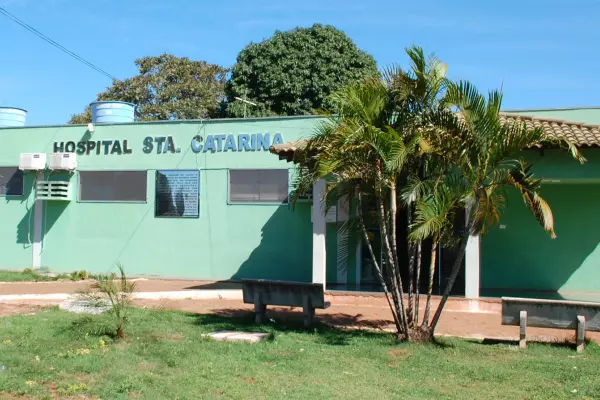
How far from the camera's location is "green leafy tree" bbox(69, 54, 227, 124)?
32625 millimetres

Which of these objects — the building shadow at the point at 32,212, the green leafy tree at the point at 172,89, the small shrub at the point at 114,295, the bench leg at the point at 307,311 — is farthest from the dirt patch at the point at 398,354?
the green leafy tree at the point at 172,89

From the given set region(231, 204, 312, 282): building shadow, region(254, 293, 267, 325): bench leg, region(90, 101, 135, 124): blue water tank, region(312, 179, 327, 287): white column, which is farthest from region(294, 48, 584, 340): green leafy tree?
Result: region(90, 101, 135, 124): blue water tank

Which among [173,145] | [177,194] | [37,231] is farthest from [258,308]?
[37,231]

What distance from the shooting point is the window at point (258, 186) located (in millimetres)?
16766

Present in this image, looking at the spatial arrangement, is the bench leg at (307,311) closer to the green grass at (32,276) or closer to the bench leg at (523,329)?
the bench leg at (523,329)

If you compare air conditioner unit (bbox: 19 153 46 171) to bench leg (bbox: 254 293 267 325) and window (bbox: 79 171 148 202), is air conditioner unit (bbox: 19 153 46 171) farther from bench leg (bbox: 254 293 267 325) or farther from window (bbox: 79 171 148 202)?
bench leg (bbox: 254 293 267 325)

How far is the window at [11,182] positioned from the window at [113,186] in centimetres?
207

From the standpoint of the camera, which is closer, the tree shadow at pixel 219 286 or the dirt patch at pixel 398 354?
the dirt patch at pixel 398 354

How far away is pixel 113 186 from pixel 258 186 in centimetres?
453

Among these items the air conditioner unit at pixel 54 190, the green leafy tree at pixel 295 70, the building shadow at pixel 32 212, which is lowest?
the building shadow at pixel 32 212

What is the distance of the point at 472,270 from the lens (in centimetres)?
1232

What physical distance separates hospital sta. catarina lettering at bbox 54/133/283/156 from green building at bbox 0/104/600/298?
0.10 ft

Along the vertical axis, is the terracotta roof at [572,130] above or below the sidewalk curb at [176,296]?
above

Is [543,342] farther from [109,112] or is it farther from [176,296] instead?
[109,112]
